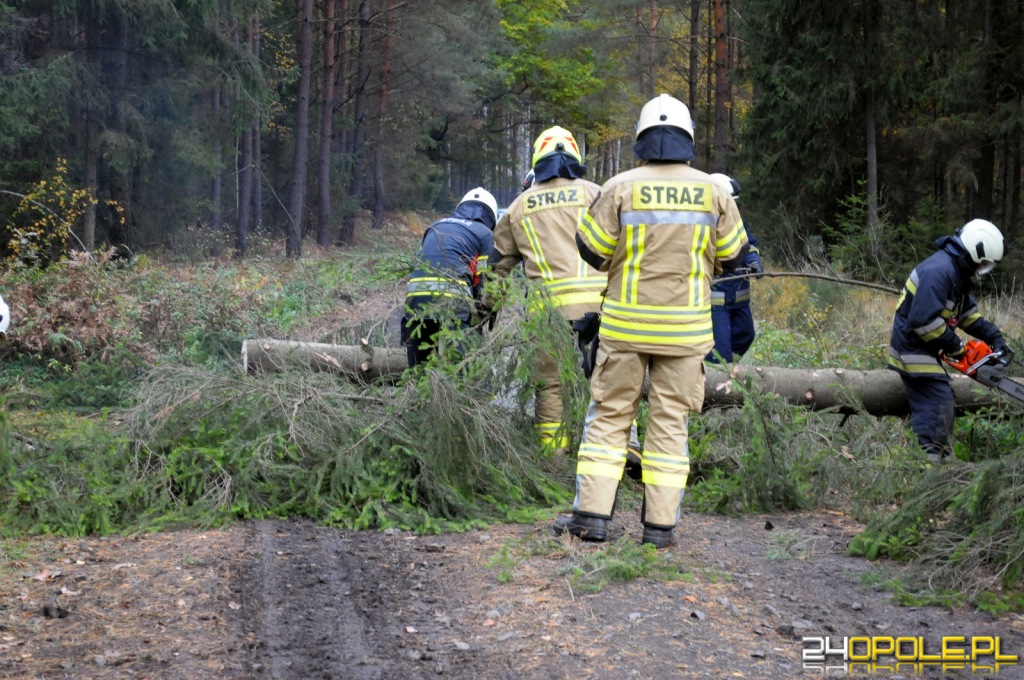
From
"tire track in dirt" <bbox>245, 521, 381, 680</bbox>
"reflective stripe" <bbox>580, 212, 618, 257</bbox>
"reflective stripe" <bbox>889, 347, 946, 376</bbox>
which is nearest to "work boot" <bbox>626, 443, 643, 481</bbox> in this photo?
"reflective stripe" <bbox>580, 212, 618, 257</bbox>

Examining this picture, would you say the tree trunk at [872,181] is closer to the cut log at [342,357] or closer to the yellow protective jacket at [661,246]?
the cut log at [342,357]

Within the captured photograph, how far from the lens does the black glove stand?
669cm

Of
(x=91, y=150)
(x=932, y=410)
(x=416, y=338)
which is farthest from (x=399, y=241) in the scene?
(x=932, y=410)

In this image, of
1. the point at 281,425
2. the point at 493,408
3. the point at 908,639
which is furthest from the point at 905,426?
the point at 281,425

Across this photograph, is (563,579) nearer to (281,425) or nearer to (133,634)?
(133,634)

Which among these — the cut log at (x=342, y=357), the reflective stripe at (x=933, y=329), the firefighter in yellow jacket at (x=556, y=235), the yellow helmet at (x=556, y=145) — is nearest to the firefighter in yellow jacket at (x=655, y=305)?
the firefighter in yellow jacket at (x=556, y=235)

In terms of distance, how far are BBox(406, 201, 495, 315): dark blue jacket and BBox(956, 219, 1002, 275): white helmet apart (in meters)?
3.23

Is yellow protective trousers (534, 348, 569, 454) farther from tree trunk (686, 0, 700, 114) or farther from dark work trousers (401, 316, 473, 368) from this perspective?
tree trunk (686, 0, 700, 114)

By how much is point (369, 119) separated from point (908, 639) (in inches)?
1289

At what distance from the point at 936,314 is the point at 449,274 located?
3.36m

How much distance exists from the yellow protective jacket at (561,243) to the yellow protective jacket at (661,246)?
1.46 meters

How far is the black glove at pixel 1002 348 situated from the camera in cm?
669

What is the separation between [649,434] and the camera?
528 cm

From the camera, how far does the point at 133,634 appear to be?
4.07 m
